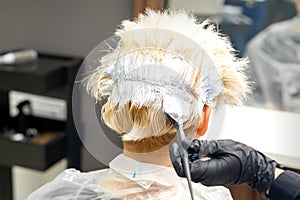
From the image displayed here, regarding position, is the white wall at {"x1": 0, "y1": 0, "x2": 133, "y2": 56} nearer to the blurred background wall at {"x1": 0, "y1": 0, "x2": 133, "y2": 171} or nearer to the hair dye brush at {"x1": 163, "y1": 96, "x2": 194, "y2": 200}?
the blurred background wall at {"x1": 0, "y1": 0, "x2": 133, "y2": 171}

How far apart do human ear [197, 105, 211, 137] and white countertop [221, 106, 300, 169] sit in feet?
1.32

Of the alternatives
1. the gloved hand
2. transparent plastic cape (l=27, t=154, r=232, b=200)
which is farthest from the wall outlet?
the gloved hand

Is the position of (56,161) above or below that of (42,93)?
below

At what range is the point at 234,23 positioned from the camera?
2.06 meters

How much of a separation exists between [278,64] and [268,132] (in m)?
0.48

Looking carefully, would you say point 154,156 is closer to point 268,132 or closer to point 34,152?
point 268,132

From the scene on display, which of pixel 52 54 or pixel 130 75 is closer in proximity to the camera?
pixel 130 75

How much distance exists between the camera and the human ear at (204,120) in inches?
35.9

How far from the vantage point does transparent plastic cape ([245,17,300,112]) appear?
1.99 m

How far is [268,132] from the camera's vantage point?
1.67 meters

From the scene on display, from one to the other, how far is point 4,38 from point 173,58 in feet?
5.80

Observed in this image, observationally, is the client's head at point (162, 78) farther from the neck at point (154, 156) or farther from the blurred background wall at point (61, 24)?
the blurred background wall at point (61, 24)

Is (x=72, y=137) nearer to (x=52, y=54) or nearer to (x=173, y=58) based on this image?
(x=52, y=54)

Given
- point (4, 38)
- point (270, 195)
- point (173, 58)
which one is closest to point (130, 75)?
point (173, 58)
